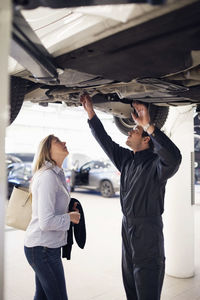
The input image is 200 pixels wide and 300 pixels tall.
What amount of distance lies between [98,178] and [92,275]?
21.7ft

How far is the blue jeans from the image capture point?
185 centimetres

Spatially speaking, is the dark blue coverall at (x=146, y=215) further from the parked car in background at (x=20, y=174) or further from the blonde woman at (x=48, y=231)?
the parked car in background at (x=20, y=174)

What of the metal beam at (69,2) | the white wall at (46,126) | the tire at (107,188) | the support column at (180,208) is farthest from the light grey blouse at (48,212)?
the white wall at (46,126)

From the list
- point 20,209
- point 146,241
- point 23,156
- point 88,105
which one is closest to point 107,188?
point 23,156

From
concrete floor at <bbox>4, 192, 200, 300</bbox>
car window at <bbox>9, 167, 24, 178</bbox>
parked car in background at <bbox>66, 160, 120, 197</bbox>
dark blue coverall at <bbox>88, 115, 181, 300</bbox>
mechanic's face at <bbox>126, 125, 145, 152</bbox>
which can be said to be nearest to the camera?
dark blue coverall at <bbox>88, 115, 181, 300</bbox>

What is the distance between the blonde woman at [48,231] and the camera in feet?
6.09

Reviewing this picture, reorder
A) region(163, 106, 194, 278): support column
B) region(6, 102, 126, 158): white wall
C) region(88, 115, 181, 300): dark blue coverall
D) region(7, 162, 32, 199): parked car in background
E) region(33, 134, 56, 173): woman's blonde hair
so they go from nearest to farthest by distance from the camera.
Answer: region(88, 115, 181, 300): dark blue coverall
region(33, 134, 56, 173): woman's blonde hair
region(163, 106, 194, 278): support column
region(7, 162, 32, 199): parked car in background
region(6, 102, 126, 158): white wall

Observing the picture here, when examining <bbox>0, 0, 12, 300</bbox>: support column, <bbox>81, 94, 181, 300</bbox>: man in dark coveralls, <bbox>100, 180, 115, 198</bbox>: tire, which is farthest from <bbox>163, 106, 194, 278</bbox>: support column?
<bbox>100, 180, 115, 198</bbox>: tire

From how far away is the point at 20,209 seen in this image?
2176mm

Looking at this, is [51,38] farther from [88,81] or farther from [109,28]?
[88,81]

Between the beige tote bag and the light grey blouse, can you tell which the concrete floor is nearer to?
the beige tote bag

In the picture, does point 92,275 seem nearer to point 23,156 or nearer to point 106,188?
point 106,188

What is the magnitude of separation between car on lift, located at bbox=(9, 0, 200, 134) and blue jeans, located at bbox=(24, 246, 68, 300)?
0.97 m

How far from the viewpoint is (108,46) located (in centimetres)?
140
